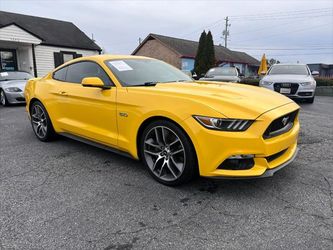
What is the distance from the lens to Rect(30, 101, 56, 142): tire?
485 centimetres

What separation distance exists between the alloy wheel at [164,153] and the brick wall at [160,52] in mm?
30284

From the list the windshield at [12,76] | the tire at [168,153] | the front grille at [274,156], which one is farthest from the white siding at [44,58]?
the front grille at [274,156]

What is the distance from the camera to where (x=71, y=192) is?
10.2 ft

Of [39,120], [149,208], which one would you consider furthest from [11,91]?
[149,208]

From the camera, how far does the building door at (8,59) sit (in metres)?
17.0

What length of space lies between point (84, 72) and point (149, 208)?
92.8 inches

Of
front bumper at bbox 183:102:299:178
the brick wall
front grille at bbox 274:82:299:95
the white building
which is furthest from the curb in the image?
the brick wall

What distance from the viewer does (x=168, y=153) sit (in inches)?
125

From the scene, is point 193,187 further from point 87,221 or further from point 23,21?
point 23,21

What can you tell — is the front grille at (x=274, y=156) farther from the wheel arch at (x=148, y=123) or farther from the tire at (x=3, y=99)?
the tire at (x=3, y=99)

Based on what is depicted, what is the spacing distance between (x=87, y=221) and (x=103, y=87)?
168 centimetres

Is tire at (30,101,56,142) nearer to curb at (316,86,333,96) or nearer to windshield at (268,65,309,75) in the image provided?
windshield at (268,65,309,75)

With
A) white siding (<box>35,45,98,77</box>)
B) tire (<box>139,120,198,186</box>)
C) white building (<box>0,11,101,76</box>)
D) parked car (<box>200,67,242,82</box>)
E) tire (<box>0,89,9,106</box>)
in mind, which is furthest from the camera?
white siding (<box>35,45,98,77</box>)

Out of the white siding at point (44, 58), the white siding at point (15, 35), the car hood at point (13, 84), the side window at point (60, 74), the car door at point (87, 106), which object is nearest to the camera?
the car door at point (87, 106)
